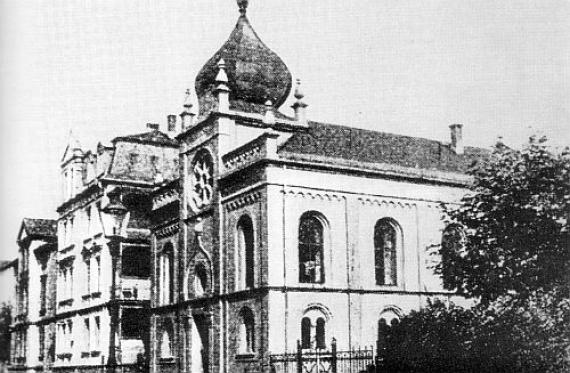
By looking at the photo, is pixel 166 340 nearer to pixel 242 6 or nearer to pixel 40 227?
pixel 242 6

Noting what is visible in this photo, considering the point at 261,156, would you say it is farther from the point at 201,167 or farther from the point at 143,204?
the point at 143,204

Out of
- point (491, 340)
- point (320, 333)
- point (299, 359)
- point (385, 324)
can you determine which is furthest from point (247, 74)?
point (491, 340)

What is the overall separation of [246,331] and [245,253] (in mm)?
3015

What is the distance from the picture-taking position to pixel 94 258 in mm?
47625

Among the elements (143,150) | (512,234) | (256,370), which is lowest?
(256,370)

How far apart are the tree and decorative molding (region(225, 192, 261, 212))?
7.97 meters

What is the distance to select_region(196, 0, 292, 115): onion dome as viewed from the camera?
1400 inches

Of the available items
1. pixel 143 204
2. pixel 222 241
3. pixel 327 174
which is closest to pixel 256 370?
pixel 222 241

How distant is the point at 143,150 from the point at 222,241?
17.7 metres

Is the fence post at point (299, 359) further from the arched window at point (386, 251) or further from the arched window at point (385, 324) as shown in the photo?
the arched window at point (386, 251)

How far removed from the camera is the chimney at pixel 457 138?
40.7m

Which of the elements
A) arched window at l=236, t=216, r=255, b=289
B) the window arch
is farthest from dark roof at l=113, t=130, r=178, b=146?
the window arch

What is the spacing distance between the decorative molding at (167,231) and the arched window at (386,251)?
31.8 ft

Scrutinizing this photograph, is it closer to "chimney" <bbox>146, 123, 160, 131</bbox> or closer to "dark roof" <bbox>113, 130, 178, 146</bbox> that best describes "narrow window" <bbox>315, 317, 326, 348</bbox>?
"dark roof" <bbox>113, 130, 178, 146</bbox>
